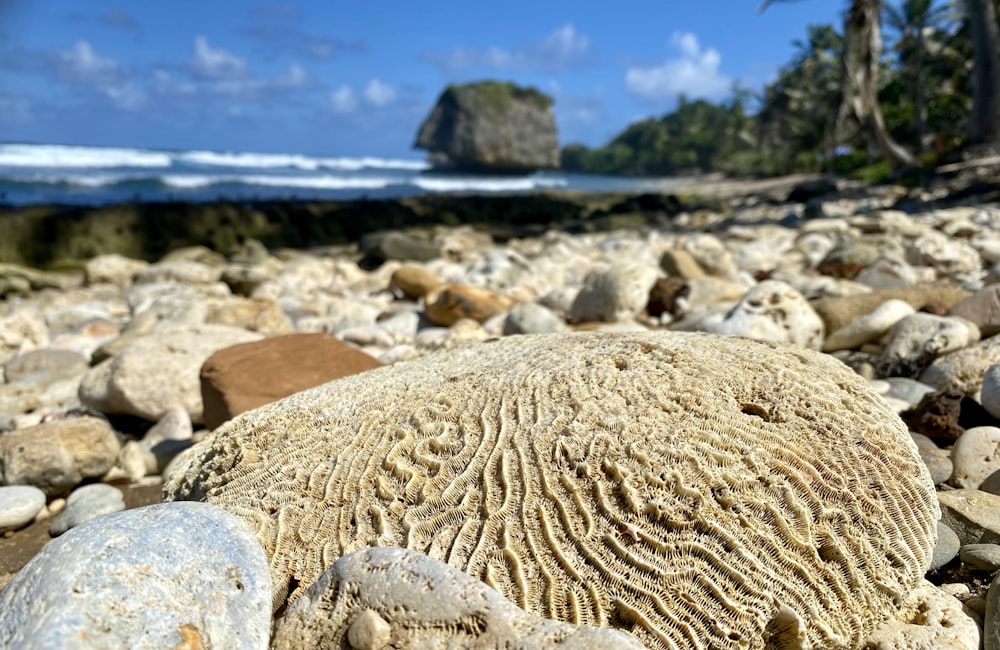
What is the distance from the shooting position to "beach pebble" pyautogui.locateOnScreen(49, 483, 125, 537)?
4.17m

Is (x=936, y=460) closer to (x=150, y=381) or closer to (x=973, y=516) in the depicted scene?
(x=973, y=516)

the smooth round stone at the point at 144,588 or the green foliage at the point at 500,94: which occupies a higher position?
the green foliage at the point at 500,94

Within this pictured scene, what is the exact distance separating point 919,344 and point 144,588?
455 cm

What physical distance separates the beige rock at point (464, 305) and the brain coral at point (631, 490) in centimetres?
439

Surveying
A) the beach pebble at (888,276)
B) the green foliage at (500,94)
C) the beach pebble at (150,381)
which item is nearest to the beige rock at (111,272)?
the beach pebble at (150,381)

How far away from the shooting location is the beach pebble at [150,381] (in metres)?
5.50

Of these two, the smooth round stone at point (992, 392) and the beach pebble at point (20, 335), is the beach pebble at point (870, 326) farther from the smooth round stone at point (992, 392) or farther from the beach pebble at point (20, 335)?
the beach pebble at point (20, 335)

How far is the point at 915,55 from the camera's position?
35.6 meters

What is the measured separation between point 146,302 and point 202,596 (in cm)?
874

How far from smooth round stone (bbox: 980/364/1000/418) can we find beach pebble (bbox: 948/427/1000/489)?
0.98 ft

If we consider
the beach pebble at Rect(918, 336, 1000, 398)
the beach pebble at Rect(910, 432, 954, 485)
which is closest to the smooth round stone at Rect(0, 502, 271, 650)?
the beach pebble at Rect(910, 432, 954, 485)

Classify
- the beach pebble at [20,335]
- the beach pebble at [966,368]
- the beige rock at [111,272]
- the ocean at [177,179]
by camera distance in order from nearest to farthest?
1. the beach pebble at [966,368]
2. the beach pebble at [20,335]
3. the beige rock at [111,272]
4. the ocean at [177,179]

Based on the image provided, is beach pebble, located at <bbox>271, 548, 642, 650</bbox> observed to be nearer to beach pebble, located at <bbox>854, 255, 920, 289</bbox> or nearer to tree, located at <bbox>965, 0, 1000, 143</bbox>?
beach pebble, located at <bbox>854, 255, 920, 289</bbox>

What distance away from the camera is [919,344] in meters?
4.88
